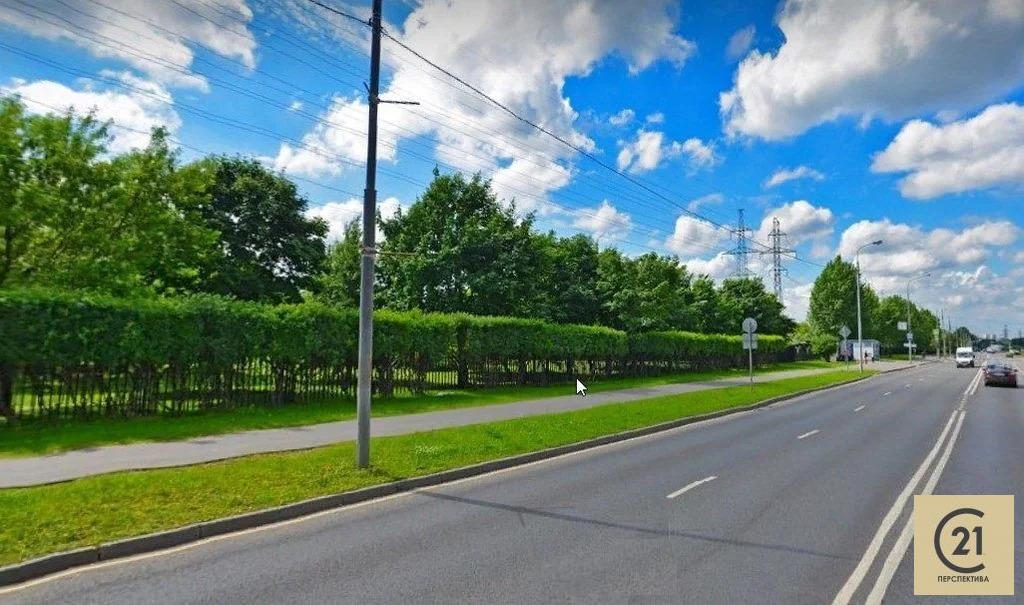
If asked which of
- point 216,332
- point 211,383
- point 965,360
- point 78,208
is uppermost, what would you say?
point 78,208

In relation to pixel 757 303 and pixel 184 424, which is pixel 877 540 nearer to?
pixel 184 424

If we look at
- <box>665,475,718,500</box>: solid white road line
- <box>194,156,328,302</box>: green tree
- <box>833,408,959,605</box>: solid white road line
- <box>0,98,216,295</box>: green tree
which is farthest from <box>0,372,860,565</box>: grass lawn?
<box>194,156,328,302</box>: green tree

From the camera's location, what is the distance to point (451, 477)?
959cm

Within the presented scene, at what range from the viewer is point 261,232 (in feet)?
95.2

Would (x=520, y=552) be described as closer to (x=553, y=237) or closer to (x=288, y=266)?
(x=288, y=266)

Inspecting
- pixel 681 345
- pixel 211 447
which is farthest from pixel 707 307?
pixel 211 447

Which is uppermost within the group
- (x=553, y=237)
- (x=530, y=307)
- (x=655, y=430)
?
(x=553, y=237)

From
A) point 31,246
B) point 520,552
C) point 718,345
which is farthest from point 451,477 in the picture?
point 718,345

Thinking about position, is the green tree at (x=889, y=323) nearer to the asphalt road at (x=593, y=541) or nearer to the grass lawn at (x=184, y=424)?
the grass lawn at (x=184, y=424)

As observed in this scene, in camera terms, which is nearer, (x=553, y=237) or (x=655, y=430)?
(x=655, y=430)

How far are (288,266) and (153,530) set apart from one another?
82.6 ft

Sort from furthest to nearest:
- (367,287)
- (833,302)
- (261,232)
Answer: (833,302)
(261,232)
(367,287)

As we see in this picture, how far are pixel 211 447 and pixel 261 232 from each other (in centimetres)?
1994

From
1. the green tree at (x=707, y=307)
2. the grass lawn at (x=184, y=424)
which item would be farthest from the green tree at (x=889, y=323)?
the grass lawn at (x=184, y=424)
